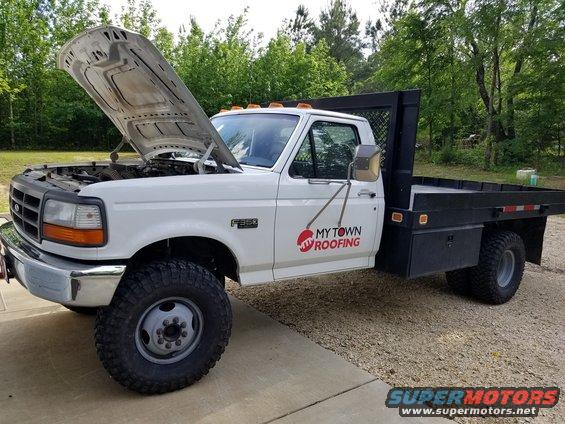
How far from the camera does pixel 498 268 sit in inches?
207

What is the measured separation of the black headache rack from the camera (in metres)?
4.12

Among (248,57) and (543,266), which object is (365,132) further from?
(248,57)

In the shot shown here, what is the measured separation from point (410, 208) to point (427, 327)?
1.23 metres

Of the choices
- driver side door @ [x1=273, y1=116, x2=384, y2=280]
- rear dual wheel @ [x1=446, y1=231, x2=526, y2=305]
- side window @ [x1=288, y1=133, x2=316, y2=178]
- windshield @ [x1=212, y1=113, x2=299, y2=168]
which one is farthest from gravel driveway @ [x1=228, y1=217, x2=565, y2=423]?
windshield @ [x1=212, y1=113, x2=299, y2=168]

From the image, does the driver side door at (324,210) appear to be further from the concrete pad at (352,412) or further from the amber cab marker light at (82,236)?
the amber cab marker light at (82,236)

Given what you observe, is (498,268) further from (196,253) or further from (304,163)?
(196,253)

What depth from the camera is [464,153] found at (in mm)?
22594

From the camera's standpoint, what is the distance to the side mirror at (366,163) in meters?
3.43

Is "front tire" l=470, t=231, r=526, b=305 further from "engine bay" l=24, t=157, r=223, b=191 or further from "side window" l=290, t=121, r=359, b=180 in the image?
"engine bay" l=24, t=157, r=223, b=191

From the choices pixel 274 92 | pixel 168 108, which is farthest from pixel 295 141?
pixel 274 92

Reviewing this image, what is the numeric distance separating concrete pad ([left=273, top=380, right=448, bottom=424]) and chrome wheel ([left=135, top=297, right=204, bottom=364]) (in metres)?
0.81

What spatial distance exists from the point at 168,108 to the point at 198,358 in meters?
1.84

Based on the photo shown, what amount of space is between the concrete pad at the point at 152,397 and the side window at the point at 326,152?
1.50 meters

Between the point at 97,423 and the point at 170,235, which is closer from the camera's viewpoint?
the point at 97,423
